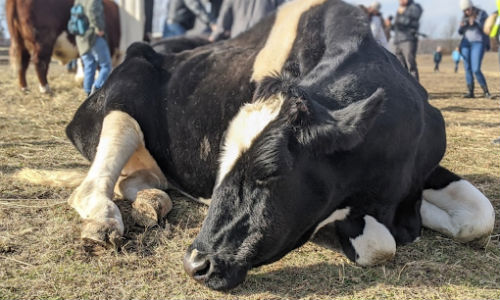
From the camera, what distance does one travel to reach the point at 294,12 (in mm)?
3406

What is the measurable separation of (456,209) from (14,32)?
8.98 meters

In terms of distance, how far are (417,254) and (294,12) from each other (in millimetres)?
1760

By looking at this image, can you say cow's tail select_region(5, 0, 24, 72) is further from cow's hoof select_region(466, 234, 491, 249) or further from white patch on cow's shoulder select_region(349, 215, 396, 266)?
cow's hoof select_region(466, 234, 491, 249)

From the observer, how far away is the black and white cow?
2.04 metres

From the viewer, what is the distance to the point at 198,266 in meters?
2.06

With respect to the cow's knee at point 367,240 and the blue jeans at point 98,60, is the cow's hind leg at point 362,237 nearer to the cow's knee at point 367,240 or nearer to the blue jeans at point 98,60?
the cow's knee at point 367,240

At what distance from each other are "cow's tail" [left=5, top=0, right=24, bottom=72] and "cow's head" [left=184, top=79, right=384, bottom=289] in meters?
8.69

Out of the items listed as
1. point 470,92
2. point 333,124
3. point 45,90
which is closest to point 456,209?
point 333,124

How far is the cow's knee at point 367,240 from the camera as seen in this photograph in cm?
238

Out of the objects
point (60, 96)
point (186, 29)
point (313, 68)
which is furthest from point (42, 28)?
point (313, 68)

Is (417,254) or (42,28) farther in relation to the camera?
(42,28)

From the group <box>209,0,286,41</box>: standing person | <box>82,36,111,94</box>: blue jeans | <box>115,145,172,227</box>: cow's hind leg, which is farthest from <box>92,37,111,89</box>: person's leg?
<box>115,145,172,227</box>: cow's hind leg

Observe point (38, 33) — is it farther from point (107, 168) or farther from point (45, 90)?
point (107, 168)

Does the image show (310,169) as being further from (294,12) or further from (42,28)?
(42,28)
